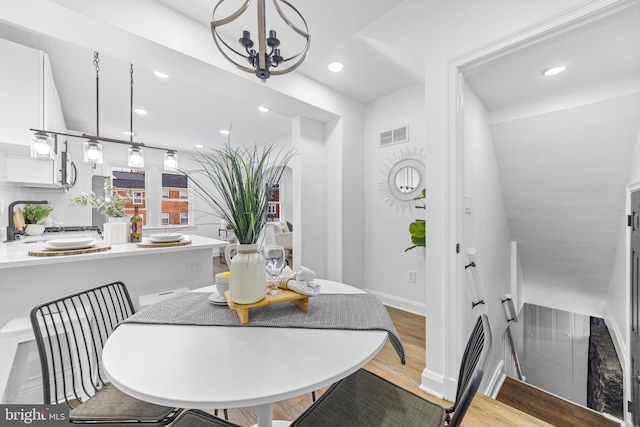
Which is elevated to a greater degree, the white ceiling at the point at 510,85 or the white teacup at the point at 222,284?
the white ceiling at the point at 510,85

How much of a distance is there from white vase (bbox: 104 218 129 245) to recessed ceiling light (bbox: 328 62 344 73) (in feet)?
8.23

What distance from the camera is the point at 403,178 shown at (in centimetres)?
311

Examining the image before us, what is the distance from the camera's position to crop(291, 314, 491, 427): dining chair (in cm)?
91

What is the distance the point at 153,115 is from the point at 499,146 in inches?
185

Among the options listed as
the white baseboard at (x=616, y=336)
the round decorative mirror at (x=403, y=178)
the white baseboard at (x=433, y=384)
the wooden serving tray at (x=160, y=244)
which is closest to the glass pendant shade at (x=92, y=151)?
the wooden serving tray at (x=160, y=244)

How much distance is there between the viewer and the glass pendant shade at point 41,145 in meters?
1.91

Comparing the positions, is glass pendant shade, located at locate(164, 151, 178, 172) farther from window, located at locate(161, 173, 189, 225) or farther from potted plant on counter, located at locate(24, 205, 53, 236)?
window, located at locate(161, 173, 189, 225)

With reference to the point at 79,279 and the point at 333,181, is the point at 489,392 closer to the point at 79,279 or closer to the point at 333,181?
the point at 333,181

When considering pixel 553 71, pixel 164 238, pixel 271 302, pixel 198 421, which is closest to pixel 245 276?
pixel 271 302

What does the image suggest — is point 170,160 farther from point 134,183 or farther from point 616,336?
point 616,336

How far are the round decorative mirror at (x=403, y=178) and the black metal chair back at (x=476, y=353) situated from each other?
2178 mm

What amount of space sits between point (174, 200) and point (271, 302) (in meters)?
6.48

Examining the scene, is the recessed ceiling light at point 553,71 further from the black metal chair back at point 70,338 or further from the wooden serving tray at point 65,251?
the wooden serving tray at point 65,251

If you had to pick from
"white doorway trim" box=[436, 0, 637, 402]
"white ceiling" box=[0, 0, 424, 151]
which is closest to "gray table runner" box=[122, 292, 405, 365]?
"white doorway trim" box=[436, 0, 637, 402]
